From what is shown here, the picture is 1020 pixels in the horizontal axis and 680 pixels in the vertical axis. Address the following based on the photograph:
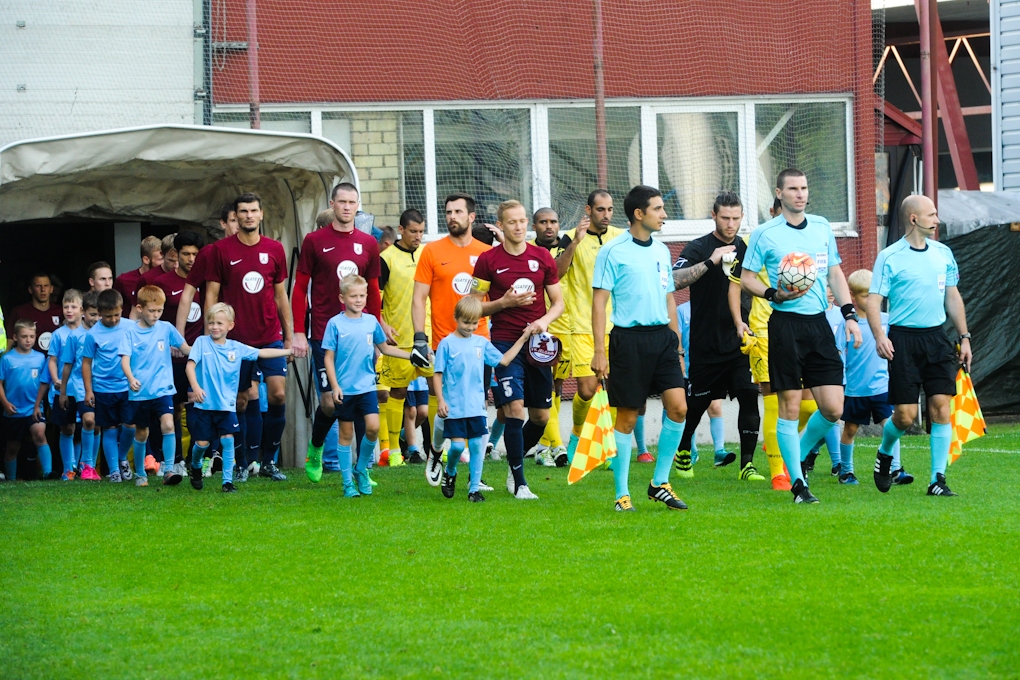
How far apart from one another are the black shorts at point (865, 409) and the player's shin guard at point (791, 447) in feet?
5.34

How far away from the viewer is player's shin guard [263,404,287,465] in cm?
1062

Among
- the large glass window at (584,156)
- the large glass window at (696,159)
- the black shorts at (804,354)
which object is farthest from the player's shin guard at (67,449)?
the large glass window at (696,159)

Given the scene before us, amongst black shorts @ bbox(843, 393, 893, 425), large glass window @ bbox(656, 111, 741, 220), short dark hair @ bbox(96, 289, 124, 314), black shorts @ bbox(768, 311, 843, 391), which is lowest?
black shorts @ bbox(843, 393, 893, 425)

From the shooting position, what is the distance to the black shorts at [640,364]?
787cm

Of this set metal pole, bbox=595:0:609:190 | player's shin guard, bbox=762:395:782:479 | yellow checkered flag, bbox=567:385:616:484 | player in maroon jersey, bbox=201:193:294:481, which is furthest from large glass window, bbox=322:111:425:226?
yellow checkered flag, bbox=567:385:616:484

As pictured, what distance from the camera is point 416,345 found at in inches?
347

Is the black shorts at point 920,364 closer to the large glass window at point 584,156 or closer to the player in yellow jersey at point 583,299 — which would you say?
the player in yellow jersey at point 583,299

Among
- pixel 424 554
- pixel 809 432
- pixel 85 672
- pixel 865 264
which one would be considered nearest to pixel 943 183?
pixel 865 264

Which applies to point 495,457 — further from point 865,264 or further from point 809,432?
point 865,264

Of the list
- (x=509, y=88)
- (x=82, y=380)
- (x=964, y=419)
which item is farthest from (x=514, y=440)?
(x=509, y=88)

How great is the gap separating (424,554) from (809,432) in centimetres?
336

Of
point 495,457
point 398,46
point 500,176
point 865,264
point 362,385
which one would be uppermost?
point 398,46

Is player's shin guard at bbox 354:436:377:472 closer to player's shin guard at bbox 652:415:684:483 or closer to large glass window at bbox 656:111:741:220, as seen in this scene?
player's shin guard at bbox 652:415:684:483

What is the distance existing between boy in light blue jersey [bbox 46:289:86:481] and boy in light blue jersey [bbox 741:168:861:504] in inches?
240
